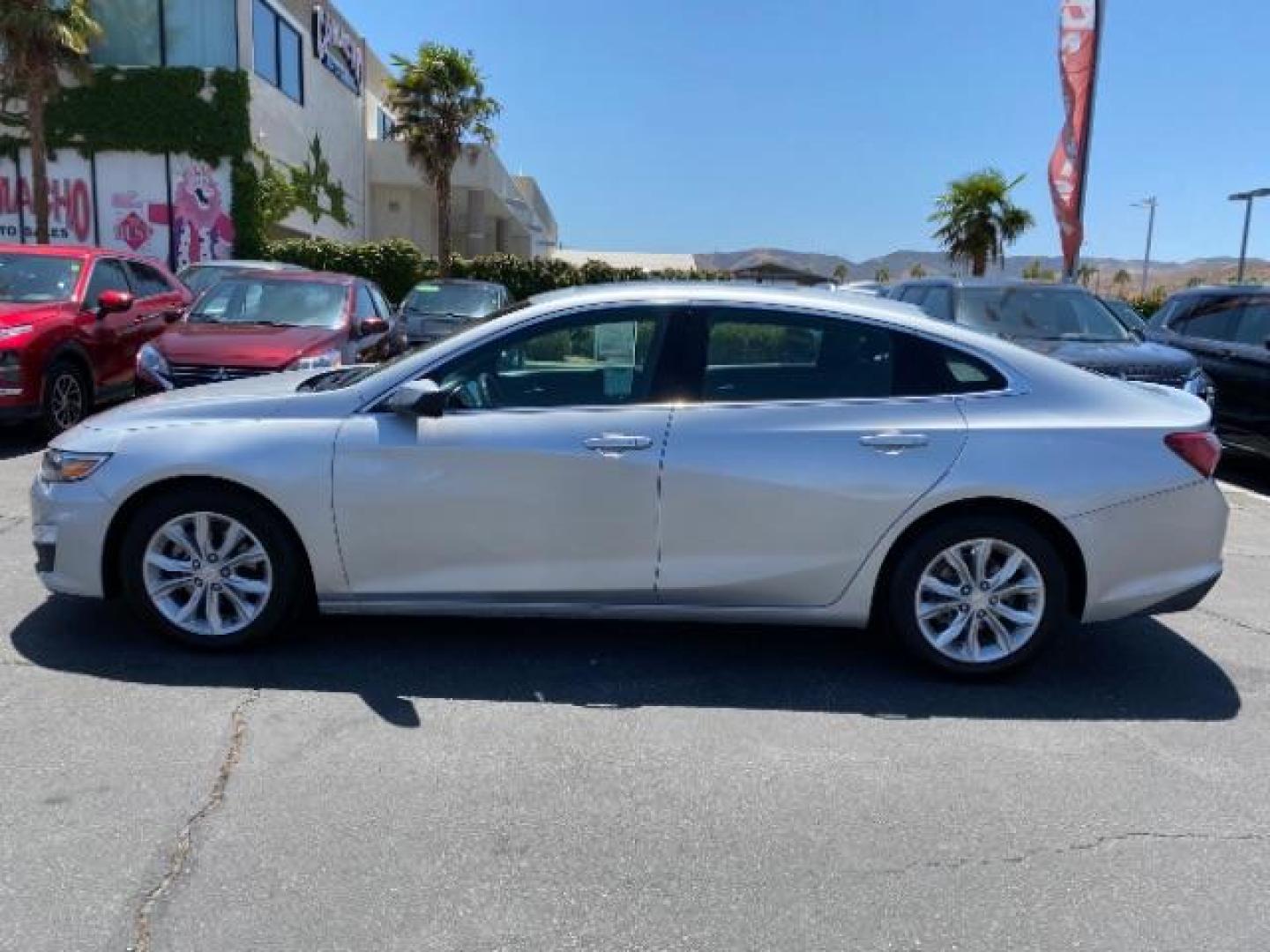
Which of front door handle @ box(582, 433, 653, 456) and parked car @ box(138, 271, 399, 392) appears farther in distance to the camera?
parked car @ box(138, 271, 399, 392)

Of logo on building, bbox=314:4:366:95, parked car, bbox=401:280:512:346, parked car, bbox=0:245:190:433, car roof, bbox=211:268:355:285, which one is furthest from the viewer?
logo on building, bbox=314:4:366:95

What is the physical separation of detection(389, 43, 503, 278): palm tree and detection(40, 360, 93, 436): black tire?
18874 millimetres

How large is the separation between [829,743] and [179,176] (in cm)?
2386

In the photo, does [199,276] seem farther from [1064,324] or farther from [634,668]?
[634,668]

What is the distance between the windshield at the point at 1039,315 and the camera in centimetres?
896

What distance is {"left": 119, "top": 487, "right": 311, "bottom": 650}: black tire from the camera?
4.12 m

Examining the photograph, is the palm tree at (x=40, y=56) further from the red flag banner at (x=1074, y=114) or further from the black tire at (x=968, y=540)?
the black tire at (x=968, y=540)

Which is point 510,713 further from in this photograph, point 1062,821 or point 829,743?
point 1062,821

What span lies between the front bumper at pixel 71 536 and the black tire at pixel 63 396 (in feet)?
14.6

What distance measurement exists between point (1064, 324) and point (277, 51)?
22.7 m

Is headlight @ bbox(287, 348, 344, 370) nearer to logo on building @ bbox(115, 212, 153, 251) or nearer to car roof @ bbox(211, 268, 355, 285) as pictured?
car roof @ bbox(211, 268, 355, 285)

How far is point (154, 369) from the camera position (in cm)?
764

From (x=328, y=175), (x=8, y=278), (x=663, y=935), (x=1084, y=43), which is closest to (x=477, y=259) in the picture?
(x=328, y=175)

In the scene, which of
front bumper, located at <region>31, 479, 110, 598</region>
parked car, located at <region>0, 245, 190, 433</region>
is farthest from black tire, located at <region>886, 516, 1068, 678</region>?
parked car, located at <region>0, 245, 190, 433</region>
